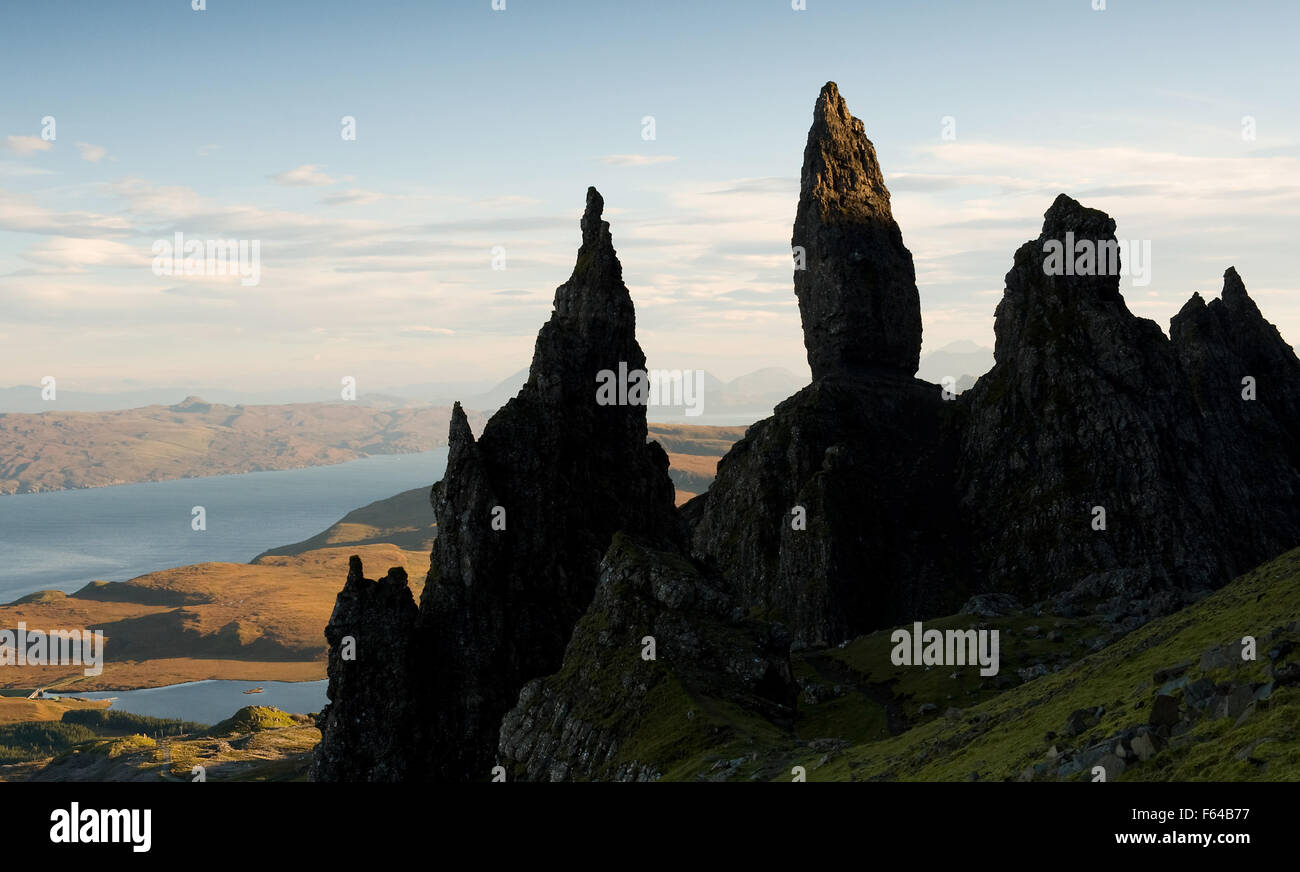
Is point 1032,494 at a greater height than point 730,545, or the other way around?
point 1032,494

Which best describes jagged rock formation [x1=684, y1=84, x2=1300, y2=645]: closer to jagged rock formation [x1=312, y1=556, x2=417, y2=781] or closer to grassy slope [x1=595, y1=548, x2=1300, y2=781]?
jagged rock formation [x1=312, y1=556, x2=417, y2=781]

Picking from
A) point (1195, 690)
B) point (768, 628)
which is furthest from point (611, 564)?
point (1195, 690)

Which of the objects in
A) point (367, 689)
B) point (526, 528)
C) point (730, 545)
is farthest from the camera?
point (730, 545)

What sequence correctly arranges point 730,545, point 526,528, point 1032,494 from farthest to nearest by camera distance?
1. point 730,545
2. point 1032,494
3. point 526,528

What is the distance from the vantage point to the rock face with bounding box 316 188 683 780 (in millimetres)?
107062

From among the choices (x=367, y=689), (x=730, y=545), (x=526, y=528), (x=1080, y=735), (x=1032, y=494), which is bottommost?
(x=367, y=689)

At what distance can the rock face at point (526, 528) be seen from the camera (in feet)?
351

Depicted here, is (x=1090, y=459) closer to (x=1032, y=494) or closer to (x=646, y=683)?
(x=1032, y=494)

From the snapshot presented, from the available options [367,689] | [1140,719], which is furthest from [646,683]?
[367,689]

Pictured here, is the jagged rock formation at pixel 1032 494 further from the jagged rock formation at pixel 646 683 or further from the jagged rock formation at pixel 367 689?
the jagged rock formation at pixel 646 683

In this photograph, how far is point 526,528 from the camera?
388 ft

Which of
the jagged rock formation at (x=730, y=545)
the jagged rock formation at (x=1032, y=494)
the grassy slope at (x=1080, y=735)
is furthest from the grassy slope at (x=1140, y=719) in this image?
the jagged rock formation at (x=1032, y=494)
